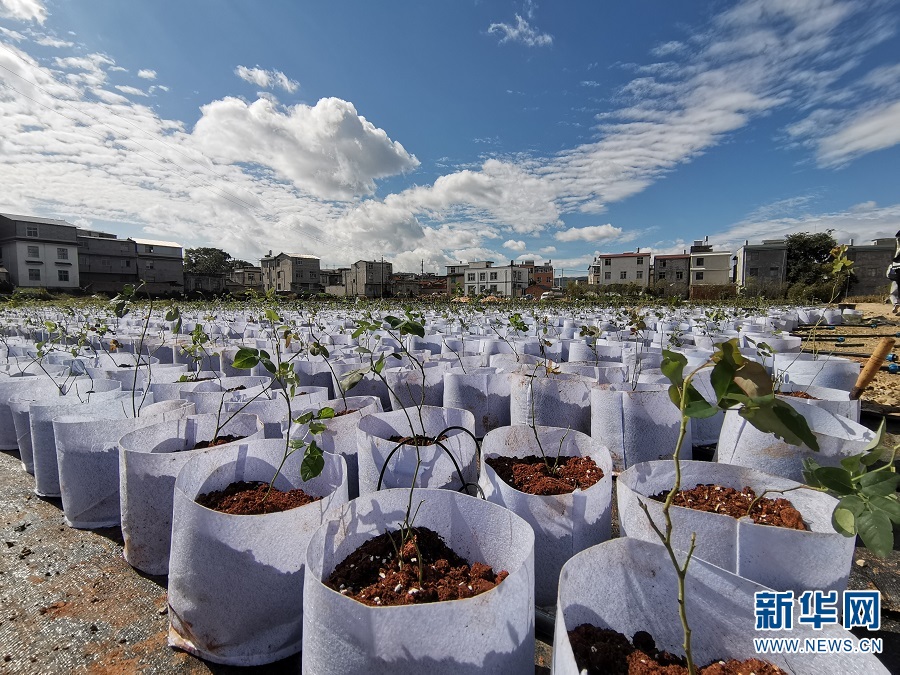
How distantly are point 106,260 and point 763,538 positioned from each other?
5579 centimetres

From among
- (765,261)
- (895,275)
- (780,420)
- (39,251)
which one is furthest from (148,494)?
(39,251)

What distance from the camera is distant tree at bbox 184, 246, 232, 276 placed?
58.2 metres

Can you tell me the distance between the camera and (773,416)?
0.61 metres

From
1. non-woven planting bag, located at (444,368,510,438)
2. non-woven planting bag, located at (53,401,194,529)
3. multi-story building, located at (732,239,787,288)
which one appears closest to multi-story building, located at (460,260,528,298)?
multi-story building, located at (732,239,787,288)

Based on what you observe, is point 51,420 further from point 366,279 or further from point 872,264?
point 366,279

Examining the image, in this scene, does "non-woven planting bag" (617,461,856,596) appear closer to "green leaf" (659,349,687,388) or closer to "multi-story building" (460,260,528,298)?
"green leaf" (659,349,687,388)

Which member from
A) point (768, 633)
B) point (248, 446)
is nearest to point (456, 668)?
point (768, 633)

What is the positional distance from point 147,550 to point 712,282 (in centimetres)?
5437

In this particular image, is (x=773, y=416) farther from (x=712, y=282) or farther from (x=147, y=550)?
(x=712, y=282)

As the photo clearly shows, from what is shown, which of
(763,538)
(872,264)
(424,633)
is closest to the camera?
(424,633)

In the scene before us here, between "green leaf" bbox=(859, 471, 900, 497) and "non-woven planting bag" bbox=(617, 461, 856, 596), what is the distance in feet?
1.57

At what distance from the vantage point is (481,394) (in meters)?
3.50

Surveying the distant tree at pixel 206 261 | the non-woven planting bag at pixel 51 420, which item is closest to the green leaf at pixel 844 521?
the non-woven planting bag at pixel 51 420

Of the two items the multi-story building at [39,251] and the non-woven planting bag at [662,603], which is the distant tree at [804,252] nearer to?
the non-woven planting bag at [662,603]
